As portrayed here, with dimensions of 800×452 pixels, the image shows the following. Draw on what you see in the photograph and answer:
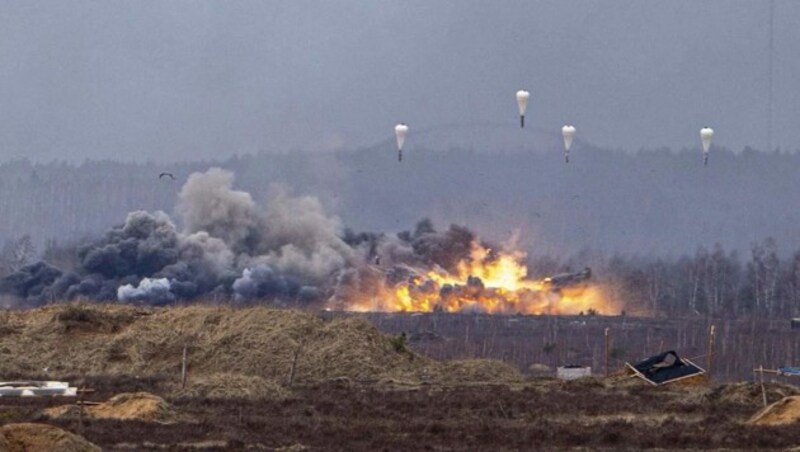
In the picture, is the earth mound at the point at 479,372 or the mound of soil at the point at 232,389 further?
the earth mound at the point at 479,372

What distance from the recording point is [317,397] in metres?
51.0

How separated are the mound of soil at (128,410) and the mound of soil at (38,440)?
902 centimetres

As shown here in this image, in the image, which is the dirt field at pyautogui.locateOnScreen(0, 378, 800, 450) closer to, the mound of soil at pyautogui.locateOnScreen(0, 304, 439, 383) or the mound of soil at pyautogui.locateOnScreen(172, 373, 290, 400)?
the mound of soil at pyautogui.locateOnScreen(172, 373, 290, 400)

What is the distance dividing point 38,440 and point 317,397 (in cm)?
2110

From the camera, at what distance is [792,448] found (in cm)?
3381

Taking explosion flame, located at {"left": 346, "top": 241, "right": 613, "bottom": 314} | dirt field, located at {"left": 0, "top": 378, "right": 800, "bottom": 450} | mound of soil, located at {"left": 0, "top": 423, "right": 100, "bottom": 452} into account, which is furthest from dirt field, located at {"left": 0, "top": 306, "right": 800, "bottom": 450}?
explosion flame, located at {"left": 346, "top": 241, "right": 613, "bottom": 314}

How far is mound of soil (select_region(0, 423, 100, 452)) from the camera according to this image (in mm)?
30109

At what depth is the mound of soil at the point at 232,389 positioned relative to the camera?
50.4 meters

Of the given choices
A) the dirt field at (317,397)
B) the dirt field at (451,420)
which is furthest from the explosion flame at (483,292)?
the dirt field at (451,420)

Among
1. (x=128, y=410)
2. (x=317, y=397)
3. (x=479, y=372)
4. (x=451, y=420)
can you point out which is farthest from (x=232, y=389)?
(x=479, y=372)

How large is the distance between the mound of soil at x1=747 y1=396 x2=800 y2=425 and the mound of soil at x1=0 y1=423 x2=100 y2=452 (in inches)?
744

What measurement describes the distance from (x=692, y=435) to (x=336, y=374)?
27668 millimetres

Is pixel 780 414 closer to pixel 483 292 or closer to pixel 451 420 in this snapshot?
pixel 451 420

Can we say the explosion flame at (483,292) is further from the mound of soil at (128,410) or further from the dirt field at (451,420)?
the mound of soil at (128,410)
